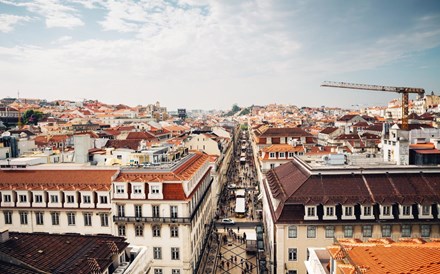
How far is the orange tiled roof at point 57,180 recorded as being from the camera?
152ft

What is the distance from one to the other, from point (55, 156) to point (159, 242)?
3135 cm

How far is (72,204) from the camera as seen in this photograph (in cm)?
4612

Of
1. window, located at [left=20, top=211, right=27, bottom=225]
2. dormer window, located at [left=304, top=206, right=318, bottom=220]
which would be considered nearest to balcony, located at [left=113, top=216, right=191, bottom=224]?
window, located at [left=20, top=211, right=27, bottom=225]

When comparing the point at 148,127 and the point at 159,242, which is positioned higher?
the point at 148,127

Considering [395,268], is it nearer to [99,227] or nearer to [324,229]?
[324,229]

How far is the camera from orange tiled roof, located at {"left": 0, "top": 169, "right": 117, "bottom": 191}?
46.3m

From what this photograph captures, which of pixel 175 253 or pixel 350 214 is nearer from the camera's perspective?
pixel 350 214

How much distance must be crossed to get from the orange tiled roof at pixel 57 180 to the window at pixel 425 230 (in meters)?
38.5

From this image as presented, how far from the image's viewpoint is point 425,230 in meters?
41.3

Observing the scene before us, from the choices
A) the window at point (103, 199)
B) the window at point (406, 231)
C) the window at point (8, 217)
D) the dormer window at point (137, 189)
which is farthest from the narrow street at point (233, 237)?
the window at point (8, 217)

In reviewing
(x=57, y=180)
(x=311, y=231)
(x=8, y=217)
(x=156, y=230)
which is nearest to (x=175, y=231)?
(x=156, y=230)

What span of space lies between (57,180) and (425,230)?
4676cm

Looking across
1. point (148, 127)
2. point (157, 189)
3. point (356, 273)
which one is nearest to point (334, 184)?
point (157, 189)

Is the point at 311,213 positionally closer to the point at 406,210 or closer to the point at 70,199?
the point at 406,210
